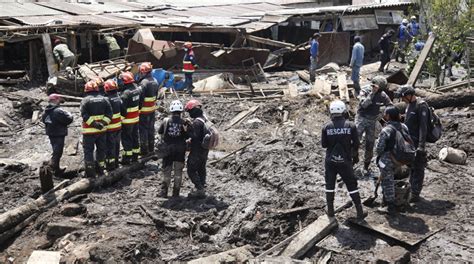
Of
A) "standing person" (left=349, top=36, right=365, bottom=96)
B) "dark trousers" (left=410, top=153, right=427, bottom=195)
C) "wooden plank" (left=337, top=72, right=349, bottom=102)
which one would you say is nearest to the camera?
"dark trousers" (left=410, top=153, right=427, bottom=195)

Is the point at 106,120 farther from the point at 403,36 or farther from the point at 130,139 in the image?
the point at 403,36

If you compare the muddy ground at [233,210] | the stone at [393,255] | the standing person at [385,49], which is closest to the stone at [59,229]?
the muddy ground at [233,210]

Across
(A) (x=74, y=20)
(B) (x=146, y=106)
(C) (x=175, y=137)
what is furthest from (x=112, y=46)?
(C) (x=175, y=137)

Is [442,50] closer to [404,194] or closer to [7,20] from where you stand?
[404,194]

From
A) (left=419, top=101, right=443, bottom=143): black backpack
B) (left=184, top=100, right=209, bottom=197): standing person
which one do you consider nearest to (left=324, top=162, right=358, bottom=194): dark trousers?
(left=419, top=101, right=443, bottom=143): black backpack

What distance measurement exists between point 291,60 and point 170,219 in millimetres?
16100

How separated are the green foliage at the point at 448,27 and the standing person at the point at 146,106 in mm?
9793

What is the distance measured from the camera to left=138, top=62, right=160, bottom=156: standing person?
37.3ft

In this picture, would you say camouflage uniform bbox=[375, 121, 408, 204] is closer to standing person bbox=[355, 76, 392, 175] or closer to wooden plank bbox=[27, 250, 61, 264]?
standing person bbox=[355, 76, 392, 175]

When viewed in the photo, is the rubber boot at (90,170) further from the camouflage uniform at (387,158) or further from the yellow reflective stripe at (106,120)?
the camouflage uniform at (387,158)

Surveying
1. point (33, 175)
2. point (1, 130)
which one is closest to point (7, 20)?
point (1, 130)

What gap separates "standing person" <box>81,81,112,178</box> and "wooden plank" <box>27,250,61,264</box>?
8.94ft

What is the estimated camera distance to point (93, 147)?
33.9 ft

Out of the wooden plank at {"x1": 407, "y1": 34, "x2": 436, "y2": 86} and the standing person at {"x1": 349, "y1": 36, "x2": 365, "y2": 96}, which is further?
the standing person at {"x1": 349, "y1": 36, "x2": 365, "y2": 96}
